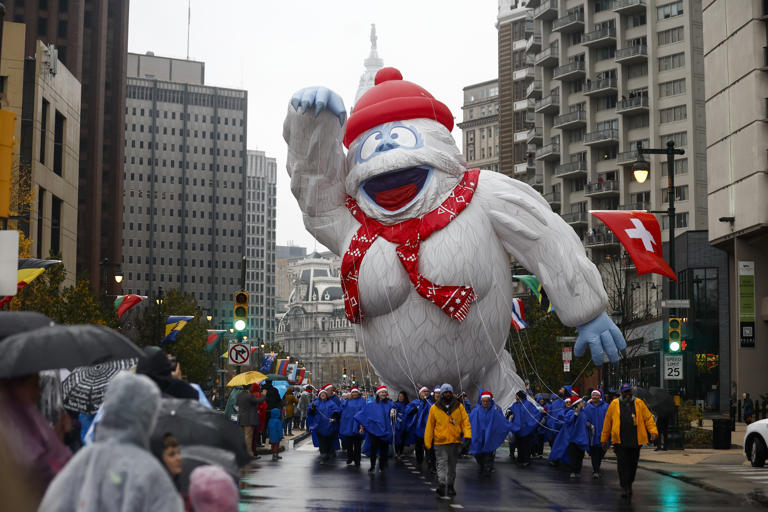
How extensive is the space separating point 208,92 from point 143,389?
6261 inches

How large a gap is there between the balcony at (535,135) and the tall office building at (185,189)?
77111mm

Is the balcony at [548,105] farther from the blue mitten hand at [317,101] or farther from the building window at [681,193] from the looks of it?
the blue mitten hand at [317,101]

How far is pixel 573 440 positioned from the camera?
1983cm

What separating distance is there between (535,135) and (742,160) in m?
41.5

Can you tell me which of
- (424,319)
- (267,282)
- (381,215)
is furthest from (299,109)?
(267,282)

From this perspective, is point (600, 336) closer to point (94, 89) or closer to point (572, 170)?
point (572, 170)

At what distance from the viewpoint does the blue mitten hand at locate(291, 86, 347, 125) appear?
18859mm

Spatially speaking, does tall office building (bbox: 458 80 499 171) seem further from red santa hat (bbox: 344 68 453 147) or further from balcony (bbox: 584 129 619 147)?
red santa hat (bbox: 344 68 453 147)

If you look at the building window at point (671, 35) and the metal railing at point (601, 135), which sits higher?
the building window at point (671, 35)

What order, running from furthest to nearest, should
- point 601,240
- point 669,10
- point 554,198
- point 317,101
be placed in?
1. point 554,198
2. point 601,240
3. point 669,10
4. point 317,101

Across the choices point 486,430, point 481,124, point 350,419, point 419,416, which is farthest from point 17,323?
point 481,124

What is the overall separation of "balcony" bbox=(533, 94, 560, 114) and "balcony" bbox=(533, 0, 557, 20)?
5928mm

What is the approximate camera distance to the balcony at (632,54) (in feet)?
241

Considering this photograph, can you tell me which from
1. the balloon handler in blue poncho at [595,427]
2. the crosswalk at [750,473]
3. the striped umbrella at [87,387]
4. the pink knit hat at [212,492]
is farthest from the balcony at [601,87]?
the pink knit hat at [212,492]
